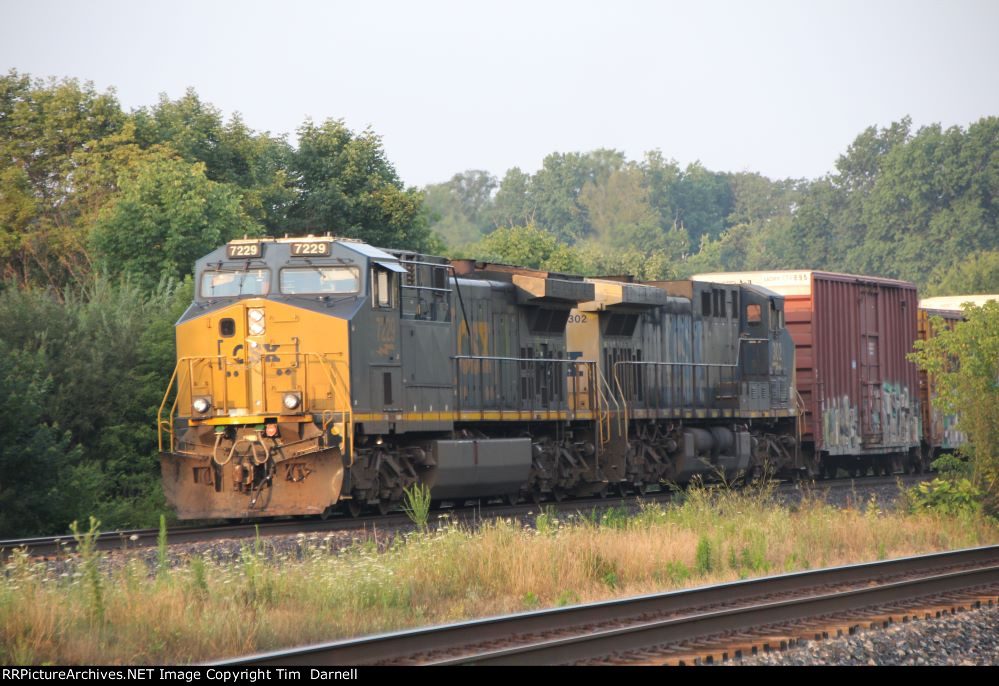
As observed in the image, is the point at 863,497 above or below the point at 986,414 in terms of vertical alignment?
below

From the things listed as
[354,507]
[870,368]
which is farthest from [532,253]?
[354,507]

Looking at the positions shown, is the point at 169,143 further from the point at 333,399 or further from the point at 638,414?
the point at 333,399

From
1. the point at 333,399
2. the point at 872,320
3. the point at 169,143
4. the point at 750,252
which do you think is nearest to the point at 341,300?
the point at 333,399

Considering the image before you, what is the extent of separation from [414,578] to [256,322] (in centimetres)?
577

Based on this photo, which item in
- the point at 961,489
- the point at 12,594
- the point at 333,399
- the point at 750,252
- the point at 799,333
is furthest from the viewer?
the point at 750,252

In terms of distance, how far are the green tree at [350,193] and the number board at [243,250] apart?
60.2 ft

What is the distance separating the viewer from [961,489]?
16844 millimetres

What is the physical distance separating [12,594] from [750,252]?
89.2 m

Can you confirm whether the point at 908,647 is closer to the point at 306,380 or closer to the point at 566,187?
the point at 306,380

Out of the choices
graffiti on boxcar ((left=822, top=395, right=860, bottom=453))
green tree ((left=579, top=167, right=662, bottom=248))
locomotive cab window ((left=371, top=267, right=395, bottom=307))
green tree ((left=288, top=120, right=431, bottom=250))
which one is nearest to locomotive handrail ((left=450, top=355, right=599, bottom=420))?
locomotive cab window ((left=371, top=267, right=395, bottom=307))

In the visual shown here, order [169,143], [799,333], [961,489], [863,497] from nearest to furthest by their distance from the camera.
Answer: [961,489] → [863,497] → [799,333] → [169,143]

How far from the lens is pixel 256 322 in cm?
1619

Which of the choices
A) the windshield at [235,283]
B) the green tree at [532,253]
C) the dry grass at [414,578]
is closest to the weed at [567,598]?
the dry grass at [414,578]

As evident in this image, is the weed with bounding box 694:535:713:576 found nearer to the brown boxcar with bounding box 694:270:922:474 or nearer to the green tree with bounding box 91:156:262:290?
the brown boxcar with bounding box 694:270:922:474
